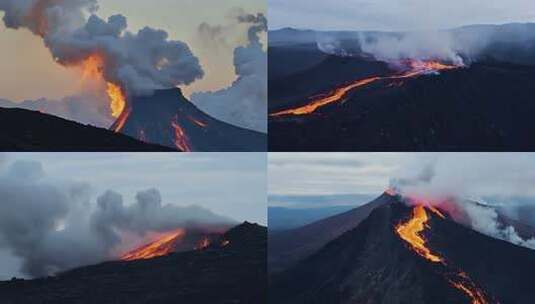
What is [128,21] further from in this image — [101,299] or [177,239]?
[101,299]

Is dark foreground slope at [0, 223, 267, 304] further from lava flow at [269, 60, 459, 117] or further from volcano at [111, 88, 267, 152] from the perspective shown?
lava flow at [269, 60, 459, 117]

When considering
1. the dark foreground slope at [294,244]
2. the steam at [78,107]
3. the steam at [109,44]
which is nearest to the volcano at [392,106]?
the dark foreground slope at [294,244]

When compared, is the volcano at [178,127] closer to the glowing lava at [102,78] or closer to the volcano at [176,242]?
the glowing lava at [102,78]

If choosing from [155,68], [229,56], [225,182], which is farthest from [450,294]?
[155,68]

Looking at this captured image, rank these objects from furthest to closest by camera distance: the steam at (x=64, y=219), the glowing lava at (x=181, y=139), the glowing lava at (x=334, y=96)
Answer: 1. the glowing lava at (x=334, y=96)
2. the glowing lava at (x=181, y=139)
3. the steam at (x=64, y=219)

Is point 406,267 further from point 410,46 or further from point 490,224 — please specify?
point 410,46

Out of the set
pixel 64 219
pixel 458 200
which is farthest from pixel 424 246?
pixel 64 219
